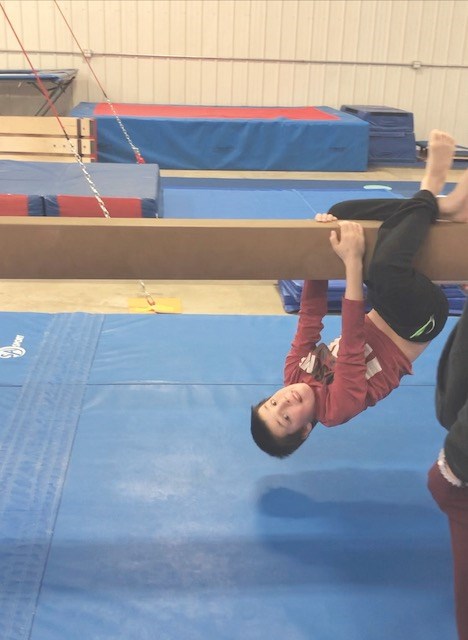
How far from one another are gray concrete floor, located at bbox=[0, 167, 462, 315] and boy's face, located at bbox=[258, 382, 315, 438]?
200cm

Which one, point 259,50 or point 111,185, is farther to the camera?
point 259,50

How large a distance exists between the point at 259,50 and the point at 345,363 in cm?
734

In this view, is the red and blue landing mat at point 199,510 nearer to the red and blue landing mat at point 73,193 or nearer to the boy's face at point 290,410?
the boy's face at point 290,410

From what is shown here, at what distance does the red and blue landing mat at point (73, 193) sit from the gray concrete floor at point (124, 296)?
489 millimetres

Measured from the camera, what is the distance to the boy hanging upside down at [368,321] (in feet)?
5.27

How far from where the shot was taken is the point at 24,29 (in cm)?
790

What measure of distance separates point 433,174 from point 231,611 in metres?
1.25

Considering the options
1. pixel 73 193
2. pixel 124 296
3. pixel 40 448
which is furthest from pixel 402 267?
pixel 73 193

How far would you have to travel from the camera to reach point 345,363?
5.93ft

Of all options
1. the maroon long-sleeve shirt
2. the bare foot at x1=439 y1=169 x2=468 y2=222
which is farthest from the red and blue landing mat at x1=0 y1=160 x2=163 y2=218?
the bare foot at x1=439 y1=169 x2=468 y2=222

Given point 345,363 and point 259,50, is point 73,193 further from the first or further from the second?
point 259,50

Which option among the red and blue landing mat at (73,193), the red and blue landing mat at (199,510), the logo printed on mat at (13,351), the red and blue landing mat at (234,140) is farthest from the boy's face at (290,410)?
the red and blue landing mat at (234,140)

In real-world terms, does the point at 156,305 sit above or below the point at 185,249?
below

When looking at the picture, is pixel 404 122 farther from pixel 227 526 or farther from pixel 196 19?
pixel 227 526
